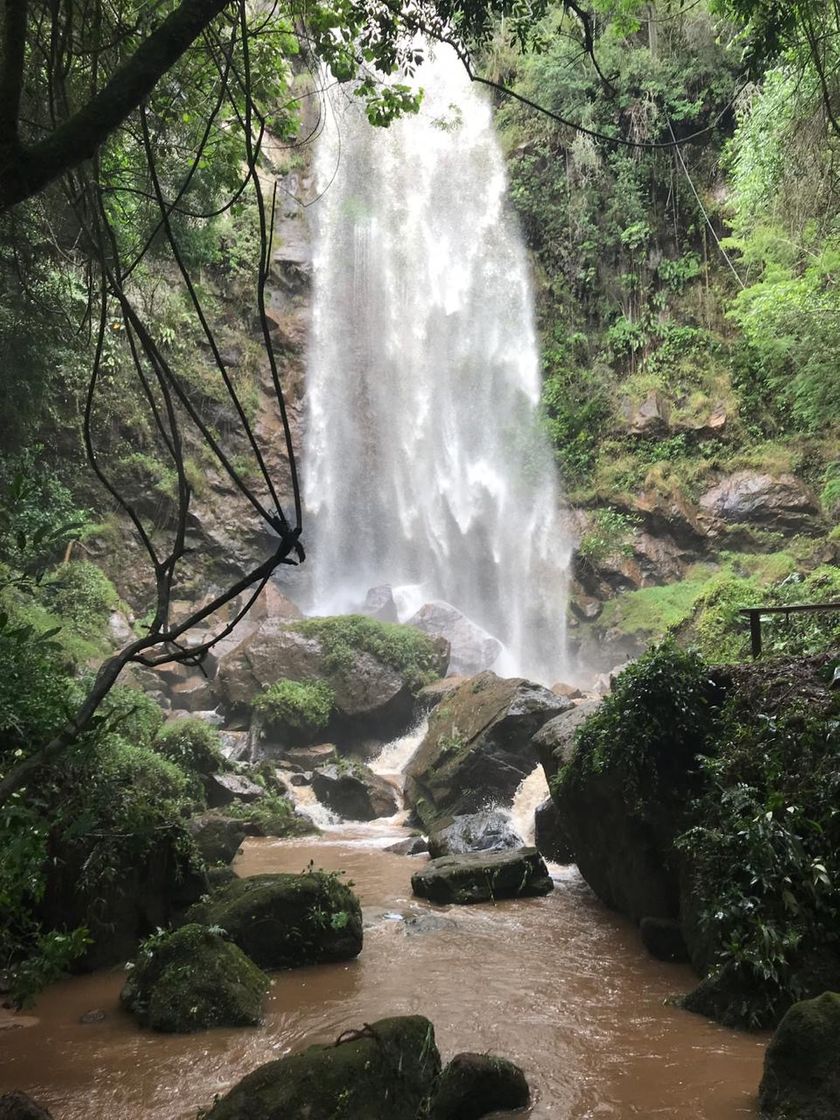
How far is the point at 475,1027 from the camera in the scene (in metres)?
5.41

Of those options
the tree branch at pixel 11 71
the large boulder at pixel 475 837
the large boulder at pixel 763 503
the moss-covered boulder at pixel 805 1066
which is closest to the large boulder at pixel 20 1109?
the moss-covered boulder at pixel 805 1066

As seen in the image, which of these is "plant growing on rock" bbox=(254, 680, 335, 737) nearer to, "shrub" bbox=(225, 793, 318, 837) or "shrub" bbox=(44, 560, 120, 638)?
"shrub" bbox=(225, 793, 318, 837)

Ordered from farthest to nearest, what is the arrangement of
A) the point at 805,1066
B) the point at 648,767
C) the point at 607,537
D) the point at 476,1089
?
the point at 607,537 → the point at 648,767 → the point at 476,1089 → the point at 805,1066

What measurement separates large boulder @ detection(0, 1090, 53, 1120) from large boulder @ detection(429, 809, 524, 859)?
272 inches

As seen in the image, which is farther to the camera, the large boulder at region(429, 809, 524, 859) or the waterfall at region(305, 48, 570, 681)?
the waterfall at region(305, 48, 570, 681)

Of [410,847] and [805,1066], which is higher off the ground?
[410,847]

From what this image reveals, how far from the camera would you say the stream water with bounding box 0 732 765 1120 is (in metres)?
4.40

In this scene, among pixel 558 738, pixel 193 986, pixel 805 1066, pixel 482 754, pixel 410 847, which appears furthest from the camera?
pixel 482 754

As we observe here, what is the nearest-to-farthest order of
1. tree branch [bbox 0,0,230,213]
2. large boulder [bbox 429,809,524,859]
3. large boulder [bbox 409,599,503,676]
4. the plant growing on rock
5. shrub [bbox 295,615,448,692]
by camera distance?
1. tree branch [bbox 0,0,230,213]
2. large boulder [bbox 429,809,524,859]
3. the plant growing on rock
4. shrub [bbox 295,615,448,692]
5. large boulder [bbox 409,599,503,676]

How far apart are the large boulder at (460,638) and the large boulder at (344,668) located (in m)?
1.52

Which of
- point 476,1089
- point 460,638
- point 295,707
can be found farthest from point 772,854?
point 460,638

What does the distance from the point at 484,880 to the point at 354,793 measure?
16.5ft

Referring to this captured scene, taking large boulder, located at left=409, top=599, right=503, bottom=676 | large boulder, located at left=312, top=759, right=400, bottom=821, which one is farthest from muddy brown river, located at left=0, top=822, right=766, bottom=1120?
large boulder, located at left=409, top=599, right=503, bottom=676

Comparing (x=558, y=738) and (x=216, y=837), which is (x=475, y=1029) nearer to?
(x=558, y=738)
